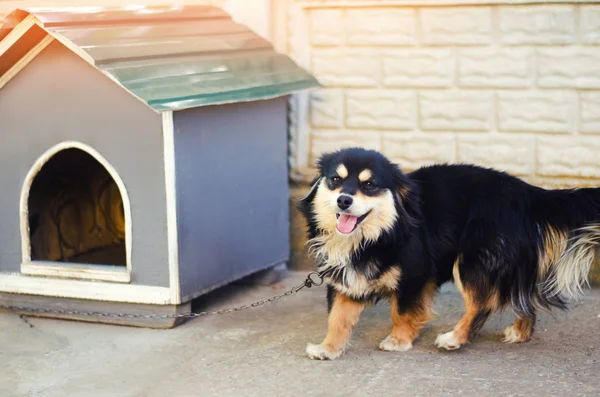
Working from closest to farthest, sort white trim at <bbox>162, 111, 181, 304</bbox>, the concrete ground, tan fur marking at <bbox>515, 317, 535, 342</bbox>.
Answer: the concrete ground, tan fur marking at <bbox>515, 317, 535, 342</bbox>, white trim at <bbox>162, 111, 181, 304</bbox>

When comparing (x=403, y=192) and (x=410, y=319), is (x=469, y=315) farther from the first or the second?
(x=403, y=192)

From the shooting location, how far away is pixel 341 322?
4.64m

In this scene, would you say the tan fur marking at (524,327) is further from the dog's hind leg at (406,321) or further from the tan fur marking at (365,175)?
the tan fur marking at (365,175)

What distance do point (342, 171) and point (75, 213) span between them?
2447 millimetres

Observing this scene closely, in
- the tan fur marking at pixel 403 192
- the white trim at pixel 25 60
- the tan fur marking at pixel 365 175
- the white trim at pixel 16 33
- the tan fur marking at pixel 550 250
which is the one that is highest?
the white trim at pixel 16 33

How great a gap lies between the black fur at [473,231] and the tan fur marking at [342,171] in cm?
3

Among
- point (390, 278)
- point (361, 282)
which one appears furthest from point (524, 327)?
point (361, 282)

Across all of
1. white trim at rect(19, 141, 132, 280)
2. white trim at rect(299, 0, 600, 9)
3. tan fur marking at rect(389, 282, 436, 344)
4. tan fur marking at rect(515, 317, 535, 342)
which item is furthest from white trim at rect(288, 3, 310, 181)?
tan fur marking at rect(515, 317, 535, 342)

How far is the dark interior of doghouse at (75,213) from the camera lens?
5730 mm

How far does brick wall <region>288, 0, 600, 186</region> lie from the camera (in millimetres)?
5773

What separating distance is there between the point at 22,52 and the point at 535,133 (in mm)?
3159

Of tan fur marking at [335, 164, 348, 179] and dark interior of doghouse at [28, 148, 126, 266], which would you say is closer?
tan fur marking at [335, 164, 348, 179]

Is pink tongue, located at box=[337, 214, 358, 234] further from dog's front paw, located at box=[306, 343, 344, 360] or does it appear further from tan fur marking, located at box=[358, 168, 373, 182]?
dog's front paw, located at box=[306, 343, 344, 360]

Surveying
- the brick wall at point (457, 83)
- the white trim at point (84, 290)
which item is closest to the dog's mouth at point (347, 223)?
the white trim at point (84, 290)
